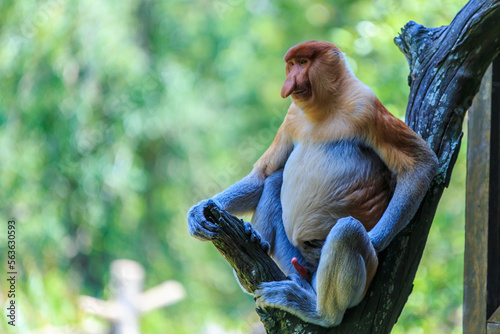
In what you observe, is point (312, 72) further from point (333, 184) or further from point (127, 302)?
point (127, 302)

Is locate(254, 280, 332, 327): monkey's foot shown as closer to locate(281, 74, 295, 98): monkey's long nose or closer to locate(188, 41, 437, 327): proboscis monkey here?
locate(188, 41, 437, 327): proboscis monkey

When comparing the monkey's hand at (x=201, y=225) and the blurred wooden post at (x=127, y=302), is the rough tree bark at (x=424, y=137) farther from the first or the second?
the blurred wooden post at (x=127, y=302)

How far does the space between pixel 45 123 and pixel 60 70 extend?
0.69 meters

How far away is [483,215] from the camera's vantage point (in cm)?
264

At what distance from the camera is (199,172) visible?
345 inches

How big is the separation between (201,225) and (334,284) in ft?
1.80

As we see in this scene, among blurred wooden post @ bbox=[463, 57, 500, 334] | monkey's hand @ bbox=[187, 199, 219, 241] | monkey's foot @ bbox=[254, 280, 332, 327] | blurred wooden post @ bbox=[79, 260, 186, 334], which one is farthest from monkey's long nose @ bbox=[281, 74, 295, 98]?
blurred wooden post @ bbox=[79, 260, 186, 334]

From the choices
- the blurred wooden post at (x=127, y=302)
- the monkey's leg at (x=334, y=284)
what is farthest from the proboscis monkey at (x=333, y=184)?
the blurred wooden post at (x=127, y=302)

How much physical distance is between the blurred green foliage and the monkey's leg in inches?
82.9

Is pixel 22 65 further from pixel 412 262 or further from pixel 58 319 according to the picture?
pixel 412 262

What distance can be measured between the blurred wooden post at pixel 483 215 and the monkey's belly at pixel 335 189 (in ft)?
1.98

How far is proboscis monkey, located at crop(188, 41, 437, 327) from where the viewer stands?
6.90ft

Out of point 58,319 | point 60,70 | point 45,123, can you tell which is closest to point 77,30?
point 60,70

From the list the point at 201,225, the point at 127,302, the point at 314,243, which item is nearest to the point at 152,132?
the point at 127,302
